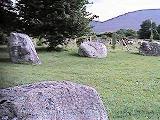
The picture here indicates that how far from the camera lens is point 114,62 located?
12.8m

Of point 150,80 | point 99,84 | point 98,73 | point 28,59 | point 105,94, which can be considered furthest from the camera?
point 28,59

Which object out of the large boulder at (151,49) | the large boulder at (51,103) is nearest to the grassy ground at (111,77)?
the large boulder at (51,103)

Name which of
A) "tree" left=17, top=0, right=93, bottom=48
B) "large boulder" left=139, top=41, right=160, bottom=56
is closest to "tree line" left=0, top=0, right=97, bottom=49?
"tree" left=17, top=0, right=93, bottom=48

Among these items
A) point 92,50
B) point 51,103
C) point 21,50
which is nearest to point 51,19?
point 92,50

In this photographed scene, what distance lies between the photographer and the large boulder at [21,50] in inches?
456

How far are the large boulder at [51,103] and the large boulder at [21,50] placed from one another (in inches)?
317

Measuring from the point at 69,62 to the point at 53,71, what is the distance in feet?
7.78

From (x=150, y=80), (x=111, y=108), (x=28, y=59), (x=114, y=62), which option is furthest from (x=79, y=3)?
(x=111, y=108)

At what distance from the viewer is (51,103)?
124 inches

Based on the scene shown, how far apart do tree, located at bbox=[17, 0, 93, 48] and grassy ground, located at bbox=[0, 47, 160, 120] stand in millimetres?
832

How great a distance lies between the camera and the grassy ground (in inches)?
223

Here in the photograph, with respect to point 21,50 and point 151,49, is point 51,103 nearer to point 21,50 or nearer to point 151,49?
point 21,50

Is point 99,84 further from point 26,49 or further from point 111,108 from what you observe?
point 26,49

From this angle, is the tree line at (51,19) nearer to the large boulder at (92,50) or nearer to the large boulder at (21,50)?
the large boulder at (92,50)
